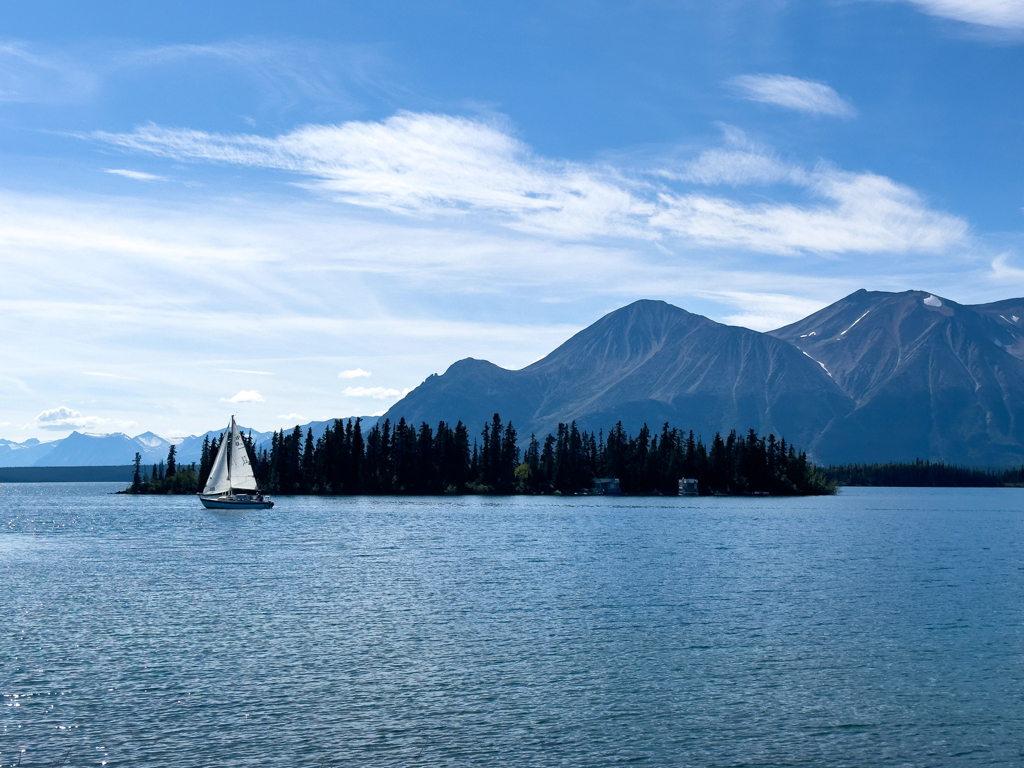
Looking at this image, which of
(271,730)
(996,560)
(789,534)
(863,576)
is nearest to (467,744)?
(271,730)

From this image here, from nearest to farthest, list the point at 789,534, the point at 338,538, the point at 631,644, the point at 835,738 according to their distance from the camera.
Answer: the point at 835,738
the point at 631,644
the point at 338,538
the point at 789,534

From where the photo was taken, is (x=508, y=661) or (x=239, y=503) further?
(x=239, y=503)

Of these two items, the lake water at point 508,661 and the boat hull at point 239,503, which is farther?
the boat hull at point 239,503

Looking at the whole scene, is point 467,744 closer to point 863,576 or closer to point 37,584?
point 37,584

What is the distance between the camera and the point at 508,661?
44.0 meters

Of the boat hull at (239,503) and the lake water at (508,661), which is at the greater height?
the boat hull at (239,503)

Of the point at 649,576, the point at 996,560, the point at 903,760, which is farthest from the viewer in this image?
the point at 996,560

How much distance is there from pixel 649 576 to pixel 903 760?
162 ft

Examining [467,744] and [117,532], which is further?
[117,532]

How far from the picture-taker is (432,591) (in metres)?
68.7

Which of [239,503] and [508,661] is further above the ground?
[239,503]

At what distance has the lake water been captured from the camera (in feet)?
103

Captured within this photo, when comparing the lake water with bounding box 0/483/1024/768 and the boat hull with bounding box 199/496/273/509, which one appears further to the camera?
the boat hull with bounding box 199/496/273/509

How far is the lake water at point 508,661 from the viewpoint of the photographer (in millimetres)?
31266
